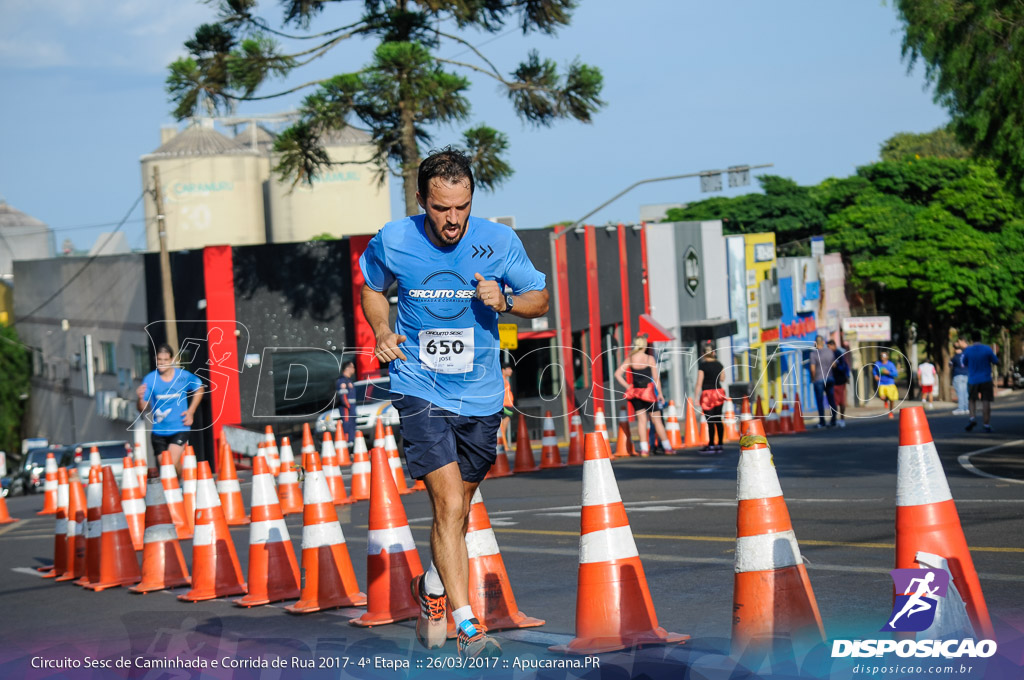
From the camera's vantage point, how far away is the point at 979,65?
64.2ft

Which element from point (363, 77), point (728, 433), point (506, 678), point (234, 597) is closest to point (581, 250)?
point (363, 77)

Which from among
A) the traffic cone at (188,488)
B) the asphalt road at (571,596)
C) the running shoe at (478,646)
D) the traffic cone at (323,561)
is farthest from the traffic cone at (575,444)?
the running shoe at (478,646)

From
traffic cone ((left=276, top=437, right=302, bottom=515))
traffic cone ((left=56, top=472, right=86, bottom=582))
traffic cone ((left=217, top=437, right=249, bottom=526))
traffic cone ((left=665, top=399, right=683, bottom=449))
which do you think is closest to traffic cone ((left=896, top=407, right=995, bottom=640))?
traffic cone ((left=217, top=437, right=249, bottom=526))

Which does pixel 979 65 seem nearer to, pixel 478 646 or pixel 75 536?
pixel 75 536

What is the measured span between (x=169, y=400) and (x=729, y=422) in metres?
13.3

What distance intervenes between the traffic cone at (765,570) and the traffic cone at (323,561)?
2.84m

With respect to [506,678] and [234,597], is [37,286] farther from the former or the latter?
[506,678]

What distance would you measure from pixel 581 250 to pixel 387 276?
37.0 metres

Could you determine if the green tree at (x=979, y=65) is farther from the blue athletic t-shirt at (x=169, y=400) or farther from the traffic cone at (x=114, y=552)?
the traffic cone at (x=114, y=552)

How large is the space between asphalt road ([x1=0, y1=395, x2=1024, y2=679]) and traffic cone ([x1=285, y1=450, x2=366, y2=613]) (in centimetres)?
17

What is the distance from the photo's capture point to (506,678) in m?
4.71

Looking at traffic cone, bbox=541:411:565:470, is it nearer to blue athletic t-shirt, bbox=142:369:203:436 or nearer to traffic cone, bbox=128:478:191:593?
blue athletic t-shirt, bbox=142:369:203:436

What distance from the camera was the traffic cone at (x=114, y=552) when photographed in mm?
9047

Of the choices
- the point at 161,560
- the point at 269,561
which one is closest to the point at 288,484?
the point at 161,560
